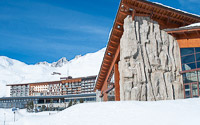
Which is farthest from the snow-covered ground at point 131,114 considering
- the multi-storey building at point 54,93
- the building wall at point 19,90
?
the building wall at point 19,90

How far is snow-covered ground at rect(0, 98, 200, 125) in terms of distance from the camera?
7.32 metres

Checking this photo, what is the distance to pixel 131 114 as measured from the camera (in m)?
8.07

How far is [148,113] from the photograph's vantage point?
795 cm

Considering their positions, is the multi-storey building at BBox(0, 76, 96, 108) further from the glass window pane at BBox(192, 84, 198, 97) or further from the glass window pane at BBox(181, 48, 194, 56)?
the glass window pane at BBox(192, 84, 198, 97)

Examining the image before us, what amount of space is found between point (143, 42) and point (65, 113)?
27.4ft

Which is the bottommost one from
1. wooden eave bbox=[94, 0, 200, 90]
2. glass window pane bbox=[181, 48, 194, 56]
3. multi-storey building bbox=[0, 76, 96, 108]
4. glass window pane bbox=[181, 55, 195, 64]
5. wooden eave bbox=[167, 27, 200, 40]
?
multi-storey building bbox=[0, 76, 96, 108]

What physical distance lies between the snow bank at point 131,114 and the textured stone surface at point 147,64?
16.4ft

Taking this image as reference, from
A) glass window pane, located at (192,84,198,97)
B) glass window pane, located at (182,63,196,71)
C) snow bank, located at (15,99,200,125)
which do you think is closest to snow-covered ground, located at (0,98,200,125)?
snow bank, located at (15,99,200,125)

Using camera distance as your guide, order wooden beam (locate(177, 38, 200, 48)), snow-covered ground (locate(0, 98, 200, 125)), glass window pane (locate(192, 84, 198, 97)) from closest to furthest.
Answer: snow-covered ground (locate(0, 98, 200, 125)) < glass window pane (locate(192, 84, 198, 97)) < wooden beam (locate(177, 38, 200, 48))

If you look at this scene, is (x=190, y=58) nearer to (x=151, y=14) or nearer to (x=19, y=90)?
(x=151, y=14)

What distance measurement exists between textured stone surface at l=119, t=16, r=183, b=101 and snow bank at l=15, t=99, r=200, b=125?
5.01 metres

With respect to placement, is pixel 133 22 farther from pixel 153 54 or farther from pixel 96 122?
pixel 96 122

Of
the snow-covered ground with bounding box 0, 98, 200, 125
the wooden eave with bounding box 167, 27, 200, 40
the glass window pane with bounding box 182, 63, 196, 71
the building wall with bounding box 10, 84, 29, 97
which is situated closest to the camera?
the snow-covered ground with bounding box 0, 98, 200, 125

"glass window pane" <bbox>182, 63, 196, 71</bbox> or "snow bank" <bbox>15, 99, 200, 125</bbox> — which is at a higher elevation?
"glass window pane" <bbox>182, 63, 196, 71</bbox>
